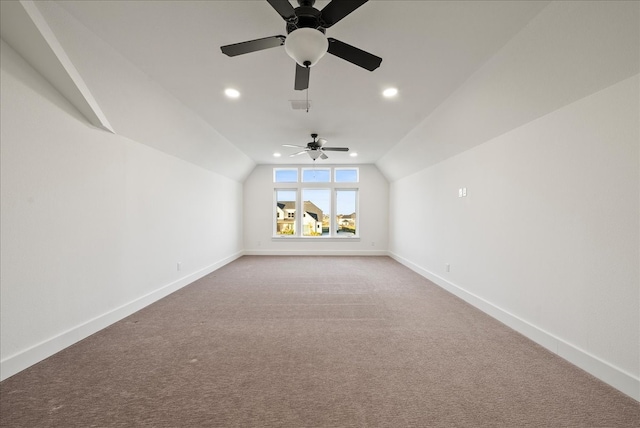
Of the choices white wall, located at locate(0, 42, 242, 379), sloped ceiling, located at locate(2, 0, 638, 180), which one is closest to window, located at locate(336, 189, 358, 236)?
sloped ceiling, located at locate(2, 0, 638, 180)

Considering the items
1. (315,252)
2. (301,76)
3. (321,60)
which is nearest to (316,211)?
(315,252)

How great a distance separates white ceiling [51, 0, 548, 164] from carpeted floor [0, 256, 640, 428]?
268 cm

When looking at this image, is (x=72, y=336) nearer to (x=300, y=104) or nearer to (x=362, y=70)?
(x=300, y=104)

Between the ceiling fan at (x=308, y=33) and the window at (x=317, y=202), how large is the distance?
584cm

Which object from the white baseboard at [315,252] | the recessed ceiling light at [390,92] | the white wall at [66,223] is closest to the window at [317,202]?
the white baseboard at [315,252]

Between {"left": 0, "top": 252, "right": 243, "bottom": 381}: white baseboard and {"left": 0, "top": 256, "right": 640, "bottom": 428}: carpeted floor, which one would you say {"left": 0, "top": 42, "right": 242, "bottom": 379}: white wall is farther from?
{"left": 0, "top": 256, "right": 640, "bottom": 428}: carpeted floor

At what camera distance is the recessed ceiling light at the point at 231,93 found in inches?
118

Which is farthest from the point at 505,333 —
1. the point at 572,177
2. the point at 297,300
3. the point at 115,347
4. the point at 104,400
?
the point at 115,347

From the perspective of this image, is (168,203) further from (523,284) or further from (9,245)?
(523,284)

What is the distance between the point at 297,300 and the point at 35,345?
2.53 metres

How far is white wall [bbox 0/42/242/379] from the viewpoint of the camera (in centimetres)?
191

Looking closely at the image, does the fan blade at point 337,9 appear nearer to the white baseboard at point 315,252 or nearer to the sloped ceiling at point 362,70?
the sloped ceiling at point 362,70

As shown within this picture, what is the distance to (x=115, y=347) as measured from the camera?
2.31m

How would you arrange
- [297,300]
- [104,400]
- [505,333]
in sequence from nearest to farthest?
1. [104,400]
2. [505,333]
3. [297,300]
